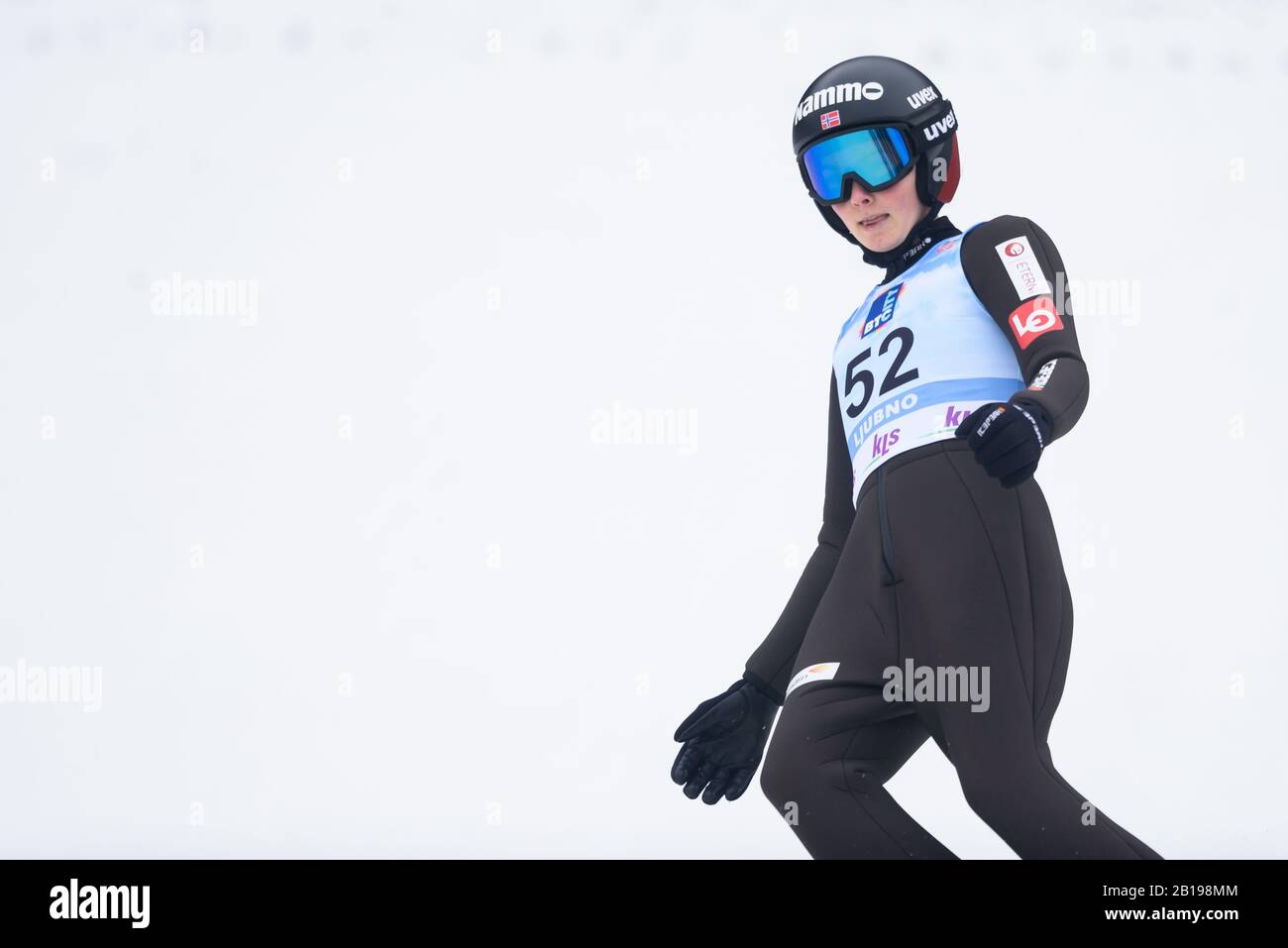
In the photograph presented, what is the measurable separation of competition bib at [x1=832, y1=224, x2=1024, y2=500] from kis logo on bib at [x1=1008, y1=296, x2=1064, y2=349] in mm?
64

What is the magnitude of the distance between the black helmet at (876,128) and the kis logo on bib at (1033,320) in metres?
0.32

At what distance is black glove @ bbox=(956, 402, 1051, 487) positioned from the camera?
5.71 feet

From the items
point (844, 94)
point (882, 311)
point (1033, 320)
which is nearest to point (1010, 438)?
point (1033, 320)

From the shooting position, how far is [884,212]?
7.14ft

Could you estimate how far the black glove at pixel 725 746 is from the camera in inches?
87.6

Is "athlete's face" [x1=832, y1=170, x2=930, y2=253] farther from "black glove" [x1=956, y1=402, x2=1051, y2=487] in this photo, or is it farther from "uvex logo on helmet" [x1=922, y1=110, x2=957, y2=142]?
"black glove" [x1=956, y1=402, x2=1051, y2=487]

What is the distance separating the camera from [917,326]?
6.77ft

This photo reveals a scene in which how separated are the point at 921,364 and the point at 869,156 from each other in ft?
1.18
